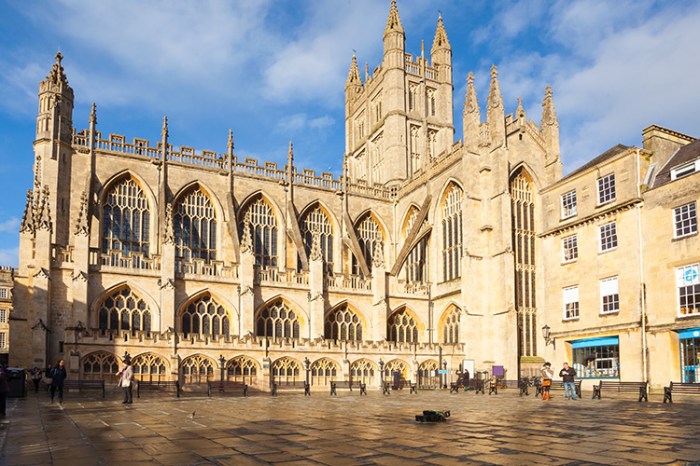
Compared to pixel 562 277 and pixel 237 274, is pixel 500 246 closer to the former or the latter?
pixel 562 277

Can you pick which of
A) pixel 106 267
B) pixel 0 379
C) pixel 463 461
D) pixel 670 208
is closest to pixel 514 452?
pixel 463 461

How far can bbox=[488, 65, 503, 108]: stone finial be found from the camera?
4131cm

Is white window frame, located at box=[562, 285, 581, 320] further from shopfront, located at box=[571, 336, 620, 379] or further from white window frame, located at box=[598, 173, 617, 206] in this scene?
white window frame, located at box=[598, 173, 617, 206]

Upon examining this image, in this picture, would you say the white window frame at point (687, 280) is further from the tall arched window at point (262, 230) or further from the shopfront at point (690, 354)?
the tall arched window at point (262, 230)

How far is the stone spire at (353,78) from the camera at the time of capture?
66.3m

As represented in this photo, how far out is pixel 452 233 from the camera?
143 ft

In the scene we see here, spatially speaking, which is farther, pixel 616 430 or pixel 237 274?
pixel 237 274

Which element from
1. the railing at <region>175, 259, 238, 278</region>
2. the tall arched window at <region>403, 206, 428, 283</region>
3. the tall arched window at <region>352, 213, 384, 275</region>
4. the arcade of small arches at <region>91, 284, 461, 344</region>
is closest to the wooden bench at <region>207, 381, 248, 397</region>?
the arcade of small arches at <region>91, 284, 461, 344</region>

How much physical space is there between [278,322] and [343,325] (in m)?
4.33

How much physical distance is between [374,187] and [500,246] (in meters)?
14.4

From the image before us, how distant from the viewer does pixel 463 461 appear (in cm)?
837

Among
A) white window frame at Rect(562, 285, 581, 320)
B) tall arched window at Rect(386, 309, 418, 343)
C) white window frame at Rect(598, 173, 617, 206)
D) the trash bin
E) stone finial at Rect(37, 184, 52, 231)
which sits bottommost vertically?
the trash bin

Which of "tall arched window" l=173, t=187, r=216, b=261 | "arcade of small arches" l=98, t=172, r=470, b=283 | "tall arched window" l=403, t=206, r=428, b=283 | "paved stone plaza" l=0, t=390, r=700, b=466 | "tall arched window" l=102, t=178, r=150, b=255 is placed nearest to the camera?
"paved stone plaza" l=0, t=390, r=700, b=466

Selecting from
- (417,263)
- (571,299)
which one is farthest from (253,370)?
(571,299)
